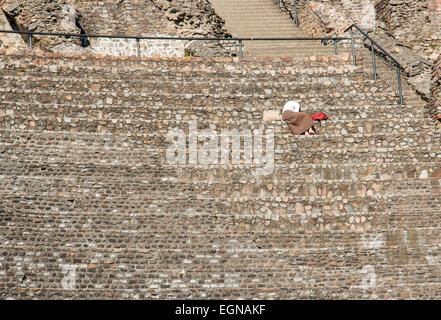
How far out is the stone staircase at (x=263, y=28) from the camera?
18.7 metres

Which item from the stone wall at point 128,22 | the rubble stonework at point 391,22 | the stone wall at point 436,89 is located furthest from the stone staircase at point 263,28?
the stone wall at point 436,89

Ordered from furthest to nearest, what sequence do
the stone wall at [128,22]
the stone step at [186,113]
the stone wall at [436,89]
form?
the stone wall at [128,22]
the stone wall at [436,89]
the stone step at [186,113]

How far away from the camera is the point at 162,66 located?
51.4 feet

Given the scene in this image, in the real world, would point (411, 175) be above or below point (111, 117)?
below

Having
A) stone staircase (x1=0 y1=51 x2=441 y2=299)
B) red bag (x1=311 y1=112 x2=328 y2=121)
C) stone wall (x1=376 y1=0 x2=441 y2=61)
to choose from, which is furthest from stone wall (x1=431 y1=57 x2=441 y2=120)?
stone wall (x1=376 y1=0 x2=441 y2=61)

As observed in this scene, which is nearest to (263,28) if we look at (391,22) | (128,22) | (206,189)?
(128,22)

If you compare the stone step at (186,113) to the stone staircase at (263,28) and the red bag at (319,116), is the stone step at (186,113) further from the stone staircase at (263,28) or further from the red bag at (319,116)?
the stone staircase at (263,28)

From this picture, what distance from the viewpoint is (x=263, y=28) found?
2062 cm

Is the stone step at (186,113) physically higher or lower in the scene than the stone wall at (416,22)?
lower

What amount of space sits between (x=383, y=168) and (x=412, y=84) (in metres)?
3.60

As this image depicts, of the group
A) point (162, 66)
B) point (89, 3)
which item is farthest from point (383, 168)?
point (89, 3)

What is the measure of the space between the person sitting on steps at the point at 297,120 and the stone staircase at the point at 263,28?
3.60 m

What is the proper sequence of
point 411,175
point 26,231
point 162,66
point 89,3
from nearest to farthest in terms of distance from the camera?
1. point 26,231
2. point 411,175
3. point 162,66
4. point 89,3

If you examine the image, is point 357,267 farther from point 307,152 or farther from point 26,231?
point 26,231
